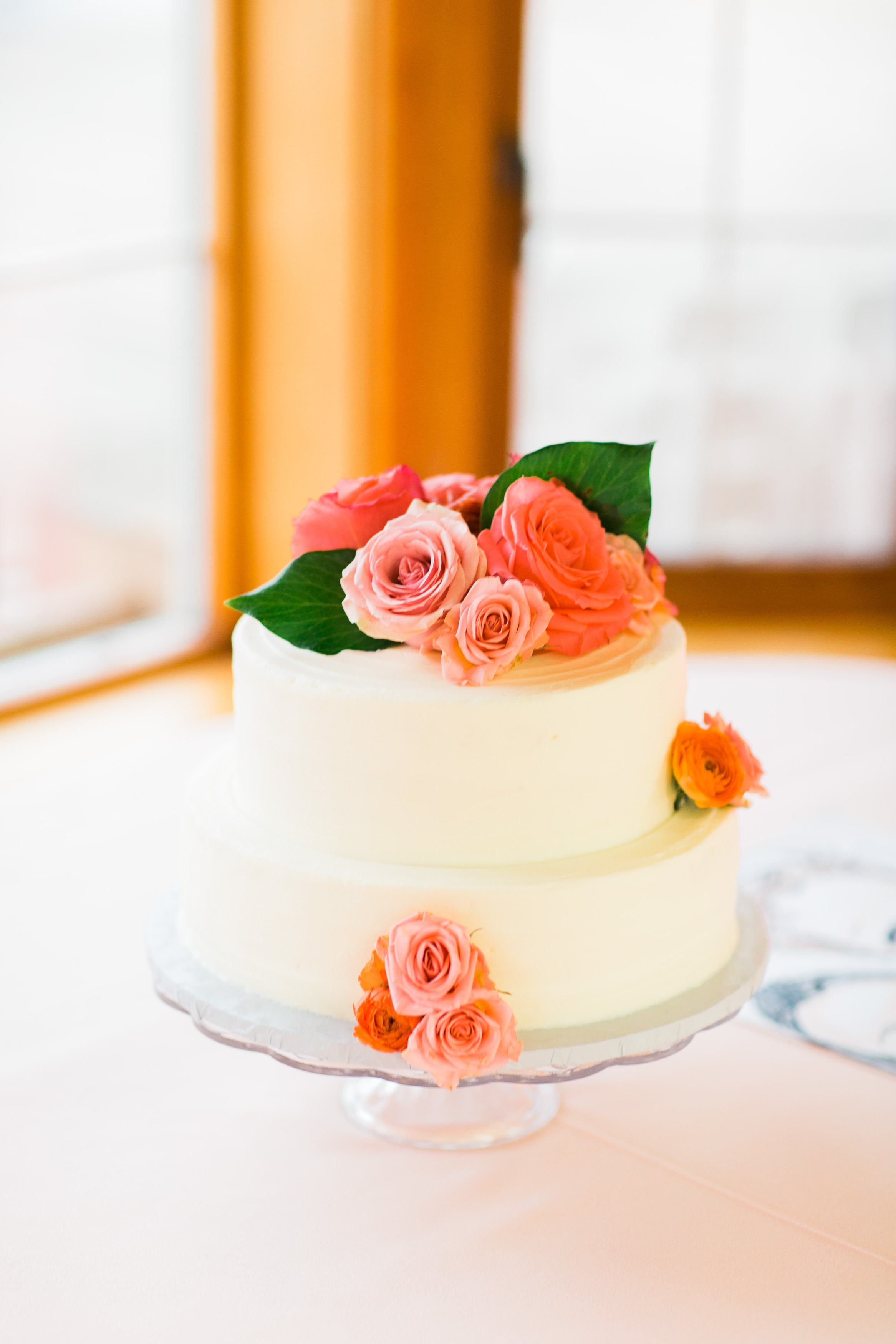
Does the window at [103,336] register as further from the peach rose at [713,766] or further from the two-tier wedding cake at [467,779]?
the peach rose at [713,766]

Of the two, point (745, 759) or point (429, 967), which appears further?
point (745, 759)

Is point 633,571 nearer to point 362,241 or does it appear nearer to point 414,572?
point 414,572

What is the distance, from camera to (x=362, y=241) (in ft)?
9.80

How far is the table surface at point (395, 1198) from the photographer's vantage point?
1078mm

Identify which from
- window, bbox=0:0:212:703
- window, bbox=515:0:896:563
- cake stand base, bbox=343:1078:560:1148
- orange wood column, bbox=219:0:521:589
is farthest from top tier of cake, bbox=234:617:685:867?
window, bbox=515:0:896:563

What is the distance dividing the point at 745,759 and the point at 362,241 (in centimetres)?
201

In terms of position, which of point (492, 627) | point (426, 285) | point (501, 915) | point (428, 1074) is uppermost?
point (426, 285)

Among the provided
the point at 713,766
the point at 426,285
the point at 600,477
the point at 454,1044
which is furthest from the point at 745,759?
the point at 426,285

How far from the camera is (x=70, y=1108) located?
1.34 m

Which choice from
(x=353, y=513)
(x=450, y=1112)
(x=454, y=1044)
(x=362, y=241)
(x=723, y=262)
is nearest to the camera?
(x=454, y=1044)

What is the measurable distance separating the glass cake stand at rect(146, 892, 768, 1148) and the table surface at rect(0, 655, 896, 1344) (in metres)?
0.03

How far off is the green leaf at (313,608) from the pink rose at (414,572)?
66mm

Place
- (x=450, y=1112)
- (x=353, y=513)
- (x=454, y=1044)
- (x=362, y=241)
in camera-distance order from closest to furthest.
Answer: (x=454, y=1044), (x=353, y=513), (x=450, y=1112), (x=362, y=241)

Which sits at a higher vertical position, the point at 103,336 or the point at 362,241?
the point at 362,241
